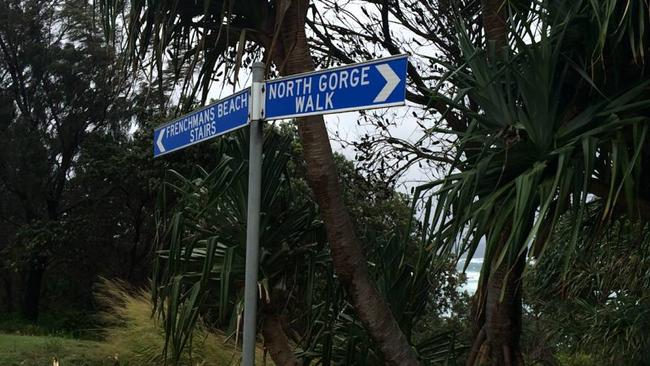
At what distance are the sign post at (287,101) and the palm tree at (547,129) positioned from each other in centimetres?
114

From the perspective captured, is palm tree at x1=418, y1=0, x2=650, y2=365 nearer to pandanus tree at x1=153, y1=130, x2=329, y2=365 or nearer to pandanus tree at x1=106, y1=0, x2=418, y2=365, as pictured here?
pandanus tree at x1=106, y1=0, x2=418, y2=365

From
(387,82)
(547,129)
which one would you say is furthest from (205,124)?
(547,129)

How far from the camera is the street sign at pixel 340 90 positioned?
3092 millimetres

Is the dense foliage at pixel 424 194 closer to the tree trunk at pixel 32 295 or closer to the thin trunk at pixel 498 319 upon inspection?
the thin trunk at pixel 498 319

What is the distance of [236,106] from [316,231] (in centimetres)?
256

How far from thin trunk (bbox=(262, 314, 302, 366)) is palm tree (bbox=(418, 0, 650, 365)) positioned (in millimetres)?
1863

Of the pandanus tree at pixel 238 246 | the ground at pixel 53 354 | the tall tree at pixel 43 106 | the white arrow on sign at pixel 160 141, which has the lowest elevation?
the ground at pixel 53 354

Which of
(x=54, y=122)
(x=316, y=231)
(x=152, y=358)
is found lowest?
(x=152, y=358)

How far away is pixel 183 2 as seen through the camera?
576 cm

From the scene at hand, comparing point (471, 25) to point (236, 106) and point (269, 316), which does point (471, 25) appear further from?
point (236, 106)

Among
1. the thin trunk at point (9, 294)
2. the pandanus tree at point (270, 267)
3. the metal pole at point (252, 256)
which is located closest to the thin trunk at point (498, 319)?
the pandanus tree at point (270, 267)

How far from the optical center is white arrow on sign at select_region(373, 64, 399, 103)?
121 inches

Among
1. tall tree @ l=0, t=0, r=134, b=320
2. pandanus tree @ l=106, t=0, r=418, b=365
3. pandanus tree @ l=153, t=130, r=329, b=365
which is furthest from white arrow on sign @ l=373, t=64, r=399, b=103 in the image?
tall tree @ l=0, t=0, r=134, b=320

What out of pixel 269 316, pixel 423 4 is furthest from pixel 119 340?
pixel 423 4
